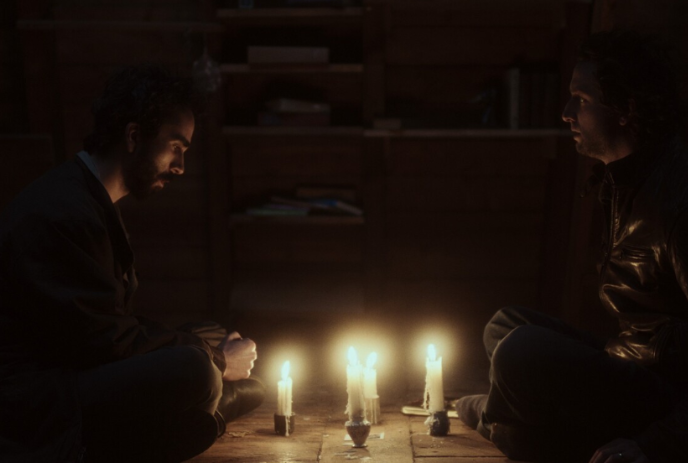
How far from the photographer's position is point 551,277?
3490 mm

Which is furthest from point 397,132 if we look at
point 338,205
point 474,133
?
point 338,205

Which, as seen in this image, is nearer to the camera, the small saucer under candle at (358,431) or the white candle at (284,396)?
the small saucer under candle at (358,431)

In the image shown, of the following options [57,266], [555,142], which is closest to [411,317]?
[555,142]

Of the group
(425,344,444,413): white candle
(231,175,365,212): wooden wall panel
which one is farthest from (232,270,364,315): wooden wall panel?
(425,344,444,413): white candle

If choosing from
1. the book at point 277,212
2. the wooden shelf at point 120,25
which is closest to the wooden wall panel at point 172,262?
the book at point 277,212

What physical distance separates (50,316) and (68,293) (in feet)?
0.25

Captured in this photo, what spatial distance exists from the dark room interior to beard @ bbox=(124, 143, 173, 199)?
1185 millimetres

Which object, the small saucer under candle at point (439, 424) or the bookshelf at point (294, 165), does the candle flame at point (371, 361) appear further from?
the bookshelf at point (294, 165)

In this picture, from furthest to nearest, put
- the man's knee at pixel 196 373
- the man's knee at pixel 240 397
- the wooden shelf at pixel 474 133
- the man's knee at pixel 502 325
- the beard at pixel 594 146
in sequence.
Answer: the wooden shelf at pixel 474 133 < the man's knee at pixel 240 397 < the man's knee at pixel 502 325 < the beard at pixel 594 146 < the man's knee at pixel 196 373

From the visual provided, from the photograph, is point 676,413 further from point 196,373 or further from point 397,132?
point 397,132

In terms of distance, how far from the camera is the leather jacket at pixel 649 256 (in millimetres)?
1773

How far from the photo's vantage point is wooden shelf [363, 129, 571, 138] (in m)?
3.17

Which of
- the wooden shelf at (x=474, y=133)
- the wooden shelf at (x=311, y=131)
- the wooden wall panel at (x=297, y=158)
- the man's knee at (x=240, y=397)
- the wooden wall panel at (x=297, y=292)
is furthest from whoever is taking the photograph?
the wooden wall panel at (x=297, y=158)

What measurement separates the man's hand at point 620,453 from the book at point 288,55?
2117mm
